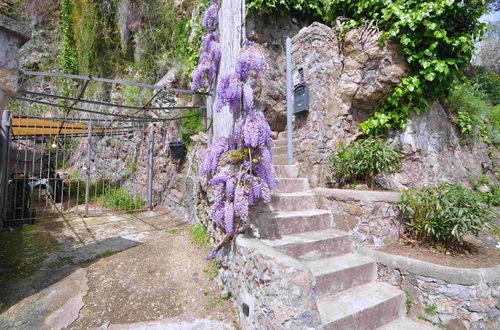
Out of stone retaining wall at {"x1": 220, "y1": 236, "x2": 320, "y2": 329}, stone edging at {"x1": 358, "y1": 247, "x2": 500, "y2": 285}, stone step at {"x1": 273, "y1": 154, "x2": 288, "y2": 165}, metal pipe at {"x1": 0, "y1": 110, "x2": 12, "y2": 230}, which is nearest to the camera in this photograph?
stone retaining wall at {"x1": 220, "y1": 236, "x2": 320, "y2": 329}

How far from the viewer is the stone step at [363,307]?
1953 mm

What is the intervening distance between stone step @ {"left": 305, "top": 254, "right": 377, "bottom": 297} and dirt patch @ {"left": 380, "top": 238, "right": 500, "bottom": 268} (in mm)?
300

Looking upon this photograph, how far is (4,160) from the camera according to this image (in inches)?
183

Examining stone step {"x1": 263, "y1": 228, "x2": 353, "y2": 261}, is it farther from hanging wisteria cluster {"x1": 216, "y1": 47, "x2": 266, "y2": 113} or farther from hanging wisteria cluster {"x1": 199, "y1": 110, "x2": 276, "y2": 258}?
hanging wisteria cluster {"x1": 216, "y1": 47, "x2": 266, "y2": 113}

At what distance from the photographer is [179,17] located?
266 inches

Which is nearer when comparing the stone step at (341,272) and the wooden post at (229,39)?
the stone step at (341,272)

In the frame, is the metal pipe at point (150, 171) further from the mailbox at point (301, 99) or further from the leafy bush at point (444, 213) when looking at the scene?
the leafy bush at point (444, 213)

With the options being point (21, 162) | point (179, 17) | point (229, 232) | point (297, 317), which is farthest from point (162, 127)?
point (297, 317)

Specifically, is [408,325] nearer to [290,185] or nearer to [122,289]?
[290,185]

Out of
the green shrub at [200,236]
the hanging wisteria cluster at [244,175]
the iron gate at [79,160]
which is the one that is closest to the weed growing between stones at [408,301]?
the hanging wisteria cluster at [244,175]

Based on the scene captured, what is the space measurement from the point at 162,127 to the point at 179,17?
10.4 ft

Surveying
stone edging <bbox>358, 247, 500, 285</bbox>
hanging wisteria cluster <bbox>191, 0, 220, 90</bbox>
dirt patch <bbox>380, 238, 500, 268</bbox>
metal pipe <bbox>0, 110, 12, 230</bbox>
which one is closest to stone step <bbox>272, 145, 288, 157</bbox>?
hanging wisteria cluster <bbox>191, 0, 220, 90</bbox>

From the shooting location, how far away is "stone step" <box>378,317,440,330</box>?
212 cm

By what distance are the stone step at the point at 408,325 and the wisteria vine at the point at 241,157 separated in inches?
61.5
